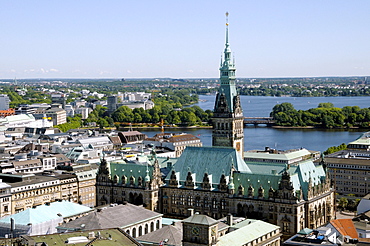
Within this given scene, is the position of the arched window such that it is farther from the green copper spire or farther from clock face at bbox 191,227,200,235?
clock face at bbox 191,227,200,235

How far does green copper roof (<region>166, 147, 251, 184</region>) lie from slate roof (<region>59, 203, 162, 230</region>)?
8.40 m

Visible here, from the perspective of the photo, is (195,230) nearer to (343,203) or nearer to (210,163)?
(210,163)

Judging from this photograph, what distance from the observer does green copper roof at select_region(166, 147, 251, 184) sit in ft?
221

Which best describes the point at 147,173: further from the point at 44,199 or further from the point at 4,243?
the point at 4,243

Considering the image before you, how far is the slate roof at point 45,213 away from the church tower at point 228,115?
18.3m

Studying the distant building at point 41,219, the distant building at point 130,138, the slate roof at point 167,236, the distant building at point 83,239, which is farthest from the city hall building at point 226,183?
the distant building at point 130,138

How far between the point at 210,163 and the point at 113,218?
14425mm

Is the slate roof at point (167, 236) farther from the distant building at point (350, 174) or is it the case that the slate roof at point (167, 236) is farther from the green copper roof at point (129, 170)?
the distant building at point (350, 174)

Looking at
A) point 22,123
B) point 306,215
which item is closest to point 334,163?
point 306,215

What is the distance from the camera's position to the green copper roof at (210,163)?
221 ft

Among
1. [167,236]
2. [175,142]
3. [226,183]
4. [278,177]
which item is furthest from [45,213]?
[175,142]

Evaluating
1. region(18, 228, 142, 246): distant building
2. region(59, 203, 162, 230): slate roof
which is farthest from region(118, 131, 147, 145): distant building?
region(18, 228, 142, 246): distant building

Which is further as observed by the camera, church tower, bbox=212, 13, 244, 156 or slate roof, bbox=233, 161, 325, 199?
church tower, bbox=212, 13, 244, 156

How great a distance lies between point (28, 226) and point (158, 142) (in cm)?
7388
